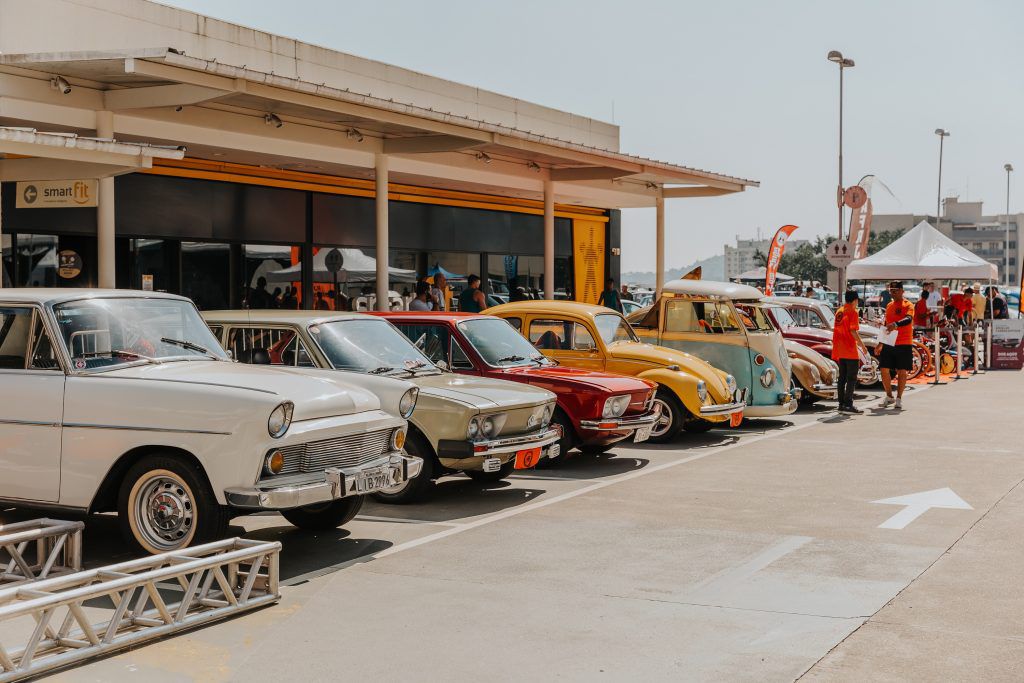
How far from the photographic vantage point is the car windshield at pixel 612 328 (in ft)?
45.3

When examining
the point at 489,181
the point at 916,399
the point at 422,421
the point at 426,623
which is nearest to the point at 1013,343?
the point at 916,399

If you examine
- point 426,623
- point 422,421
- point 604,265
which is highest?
point 604,265

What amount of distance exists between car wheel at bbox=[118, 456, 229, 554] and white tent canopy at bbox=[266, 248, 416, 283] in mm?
12315

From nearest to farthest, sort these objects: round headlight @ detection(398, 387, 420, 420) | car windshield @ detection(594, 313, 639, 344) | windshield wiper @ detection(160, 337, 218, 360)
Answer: windshield wiper @ detection(160, 337, 218, 360)
round headlight @ detection(398, 387, 420, 420)
car windshield @ detection(594, 313, 639, 344)

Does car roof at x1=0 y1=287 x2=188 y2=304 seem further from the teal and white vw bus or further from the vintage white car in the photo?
the teal and white vw bus

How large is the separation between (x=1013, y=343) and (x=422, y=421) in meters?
22.2

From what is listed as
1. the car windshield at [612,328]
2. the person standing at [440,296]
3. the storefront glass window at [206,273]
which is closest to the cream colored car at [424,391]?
the car windshield at [612,328]

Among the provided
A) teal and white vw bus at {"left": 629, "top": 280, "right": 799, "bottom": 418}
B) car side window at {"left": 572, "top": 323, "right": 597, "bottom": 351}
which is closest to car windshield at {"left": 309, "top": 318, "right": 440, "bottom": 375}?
car side window at {"left": 572, "top": 323, "right": 597, "bottom": 351}

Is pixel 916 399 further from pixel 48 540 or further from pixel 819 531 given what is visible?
pixel 48 540

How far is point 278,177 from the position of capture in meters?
19.5

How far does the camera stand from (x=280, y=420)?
7270 millimetres

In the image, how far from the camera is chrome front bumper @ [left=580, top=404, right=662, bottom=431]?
38.1 feet

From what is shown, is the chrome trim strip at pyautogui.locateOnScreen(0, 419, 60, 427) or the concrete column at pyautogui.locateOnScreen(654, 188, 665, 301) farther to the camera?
the concrete column at pyautogui.locateOnScreen(654, 188, 665, 301)

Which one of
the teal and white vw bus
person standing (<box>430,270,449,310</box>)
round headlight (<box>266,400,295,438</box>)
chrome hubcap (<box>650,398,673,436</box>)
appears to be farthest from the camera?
person standing (<box>430,270,449,310</box>)
